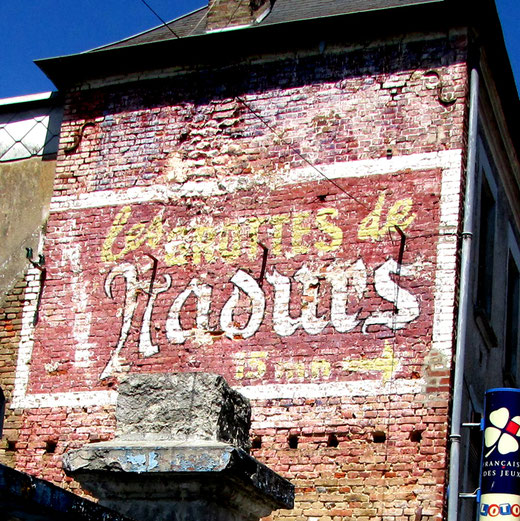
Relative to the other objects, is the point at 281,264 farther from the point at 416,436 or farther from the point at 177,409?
the point at 177,409

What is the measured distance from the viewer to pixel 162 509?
482 centimetres

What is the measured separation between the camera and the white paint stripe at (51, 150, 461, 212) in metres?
12.1

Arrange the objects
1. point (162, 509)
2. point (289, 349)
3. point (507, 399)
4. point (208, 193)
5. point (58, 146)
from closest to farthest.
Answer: point (162, 509), point (507, 399), point (289, 349), point (208, 193), point (58, 146)

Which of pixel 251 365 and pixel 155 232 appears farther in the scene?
pixel 155 232

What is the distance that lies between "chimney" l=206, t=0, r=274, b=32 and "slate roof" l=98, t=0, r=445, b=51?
4.1 inches

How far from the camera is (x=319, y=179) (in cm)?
1253

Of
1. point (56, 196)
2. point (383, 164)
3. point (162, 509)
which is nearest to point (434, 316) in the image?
point (383, 164)

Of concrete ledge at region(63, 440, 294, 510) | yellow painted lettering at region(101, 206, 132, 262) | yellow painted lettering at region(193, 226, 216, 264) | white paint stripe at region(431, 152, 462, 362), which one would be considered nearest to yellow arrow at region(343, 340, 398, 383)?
white paint stripe at region(431, 152, 462, 362)

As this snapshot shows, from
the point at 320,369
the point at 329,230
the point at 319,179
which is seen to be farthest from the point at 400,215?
the point at 320,369

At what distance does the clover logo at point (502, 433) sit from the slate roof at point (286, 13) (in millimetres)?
4528

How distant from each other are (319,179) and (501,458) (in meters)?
3.67

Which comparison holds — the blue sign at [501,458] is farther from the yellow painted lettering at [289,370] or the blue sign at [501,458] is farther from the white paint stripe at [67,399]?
the white paint stripe at [67,399]

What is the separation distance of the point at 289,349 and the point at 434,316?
62.9 inches

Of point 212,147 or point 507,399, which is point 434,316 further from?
point 212,147
